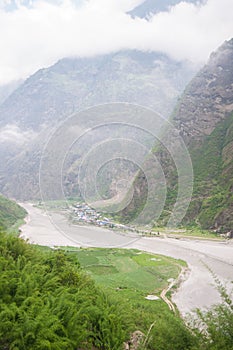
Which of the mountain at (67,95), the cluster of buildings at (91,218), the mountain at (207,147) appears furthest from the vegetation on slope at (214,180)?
Result: the mountain at (67,95)

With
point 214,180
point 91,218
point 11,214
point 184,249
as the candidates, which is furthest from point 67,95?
point 184,249

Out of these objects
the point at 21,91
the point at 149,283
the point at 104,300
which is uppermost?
the point at 21,91

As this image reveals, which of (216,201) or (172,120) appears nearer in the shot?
(216,201)

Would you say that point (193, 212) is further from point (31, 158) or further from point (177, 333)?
point (31, 158)

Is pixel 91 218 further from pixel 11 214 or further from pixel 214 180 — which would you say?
pixel 11 214

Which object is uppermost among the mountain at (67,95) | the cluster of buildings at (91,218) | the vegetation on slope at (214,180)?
the mountain at (67,95)

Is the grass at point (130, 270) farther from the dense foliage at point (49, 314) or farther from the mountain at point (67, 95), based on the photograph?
the mountain at point (67, 95)

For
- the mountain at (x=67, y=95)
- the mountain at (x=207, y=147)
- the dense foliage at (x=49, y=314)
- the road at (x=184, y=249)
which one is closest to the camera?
the dense foliage at (x=49, y=314)

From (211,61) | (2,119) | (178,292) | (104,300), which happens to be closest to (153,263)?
(178,292)
